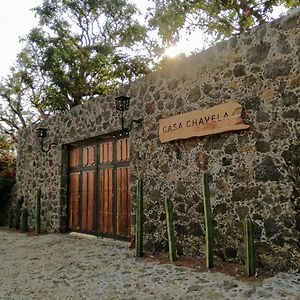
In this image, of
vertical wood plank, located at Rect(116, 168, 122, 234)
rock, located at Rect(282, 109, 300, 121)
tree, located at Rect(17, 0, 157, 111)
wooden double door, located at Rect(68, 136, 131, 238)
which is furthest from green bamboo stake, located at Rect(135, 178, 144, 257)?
tree, located at Rect(17, 0, 157, 111)

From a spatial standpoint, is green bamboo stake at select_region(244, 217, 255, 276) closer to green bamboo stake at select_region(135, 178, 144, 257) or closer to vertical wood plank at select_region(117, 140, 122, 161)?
green bamboo stake at select_region(135, 178, 144, 257)

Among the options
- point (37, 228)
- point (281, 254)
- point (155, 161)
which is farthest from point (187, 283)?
point (37, 228)

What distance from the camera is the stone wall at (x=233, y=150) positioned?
3.54m

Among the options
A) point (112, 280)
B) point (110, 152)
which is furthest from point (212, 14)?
point (112, 280)

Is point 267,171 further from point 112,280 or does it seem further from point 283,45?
point 112,280

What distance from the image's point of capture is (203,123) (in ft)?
14.2

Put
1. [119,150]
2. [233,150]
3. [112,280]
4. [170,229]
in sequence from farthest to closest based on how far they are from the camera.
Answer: [119,150], [170,229], [233,150], [112,280]

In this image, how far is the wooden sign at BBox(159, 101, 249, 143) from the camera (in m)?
4.00

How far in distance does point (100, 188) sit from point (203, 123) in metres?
2.81

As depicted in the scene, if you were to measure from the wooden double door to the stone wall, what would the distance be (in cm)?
58

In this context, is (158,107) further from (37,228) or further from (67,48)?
(67,48)

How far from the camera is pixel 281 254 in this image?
3.47 metres

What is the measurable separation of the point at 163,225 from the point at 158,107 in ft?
5.63

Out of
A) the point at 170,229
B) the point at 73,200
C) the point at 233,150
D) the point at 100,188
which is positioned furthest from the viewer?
the point at 73,200
